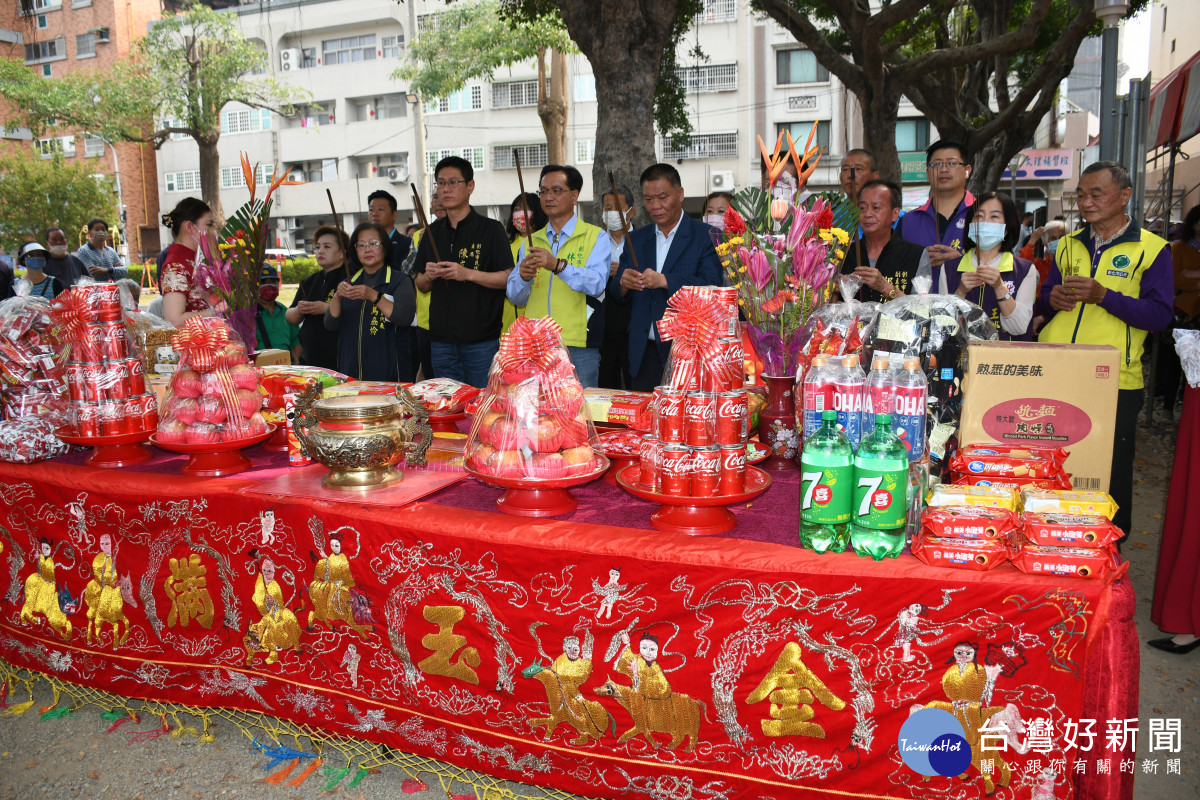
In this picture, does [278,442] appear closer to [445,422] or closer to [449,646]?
[445,422]

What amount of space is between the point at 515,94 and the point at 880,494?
75.6 feet

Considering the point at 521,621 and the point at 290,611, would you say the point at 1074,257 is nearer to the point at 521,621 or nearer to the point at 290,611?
the point at 521,621

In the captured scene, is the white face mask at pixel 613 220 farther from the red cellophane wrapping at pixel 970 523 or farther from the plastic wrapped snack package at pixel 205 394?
the red cellophane wrapping at pixel 970 523

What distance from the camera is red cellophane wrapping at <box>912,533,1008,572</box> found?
1.41 m

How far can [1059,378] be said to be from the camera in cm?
170

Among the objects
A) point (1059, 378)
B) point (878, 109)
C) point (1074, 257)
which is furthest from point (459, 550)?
point (878, 109)

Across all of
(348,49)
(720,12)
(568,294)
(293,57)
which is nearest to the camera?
(568,294)

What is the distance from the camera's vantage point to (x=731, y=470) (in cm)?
159

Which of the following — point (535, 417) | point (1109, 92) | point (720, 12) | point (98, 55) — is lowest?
point (535, 417)

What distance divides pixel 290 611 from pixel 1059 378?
198 centimetres

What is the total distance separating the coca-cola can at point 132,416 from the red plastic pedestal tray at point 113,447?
0.02 m

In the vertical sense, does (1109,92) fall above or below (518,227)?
above

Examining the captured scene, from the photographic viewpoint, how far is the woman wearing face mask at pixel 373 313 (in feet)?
12.0

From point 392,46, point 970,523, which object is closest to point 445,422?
point 970,523
